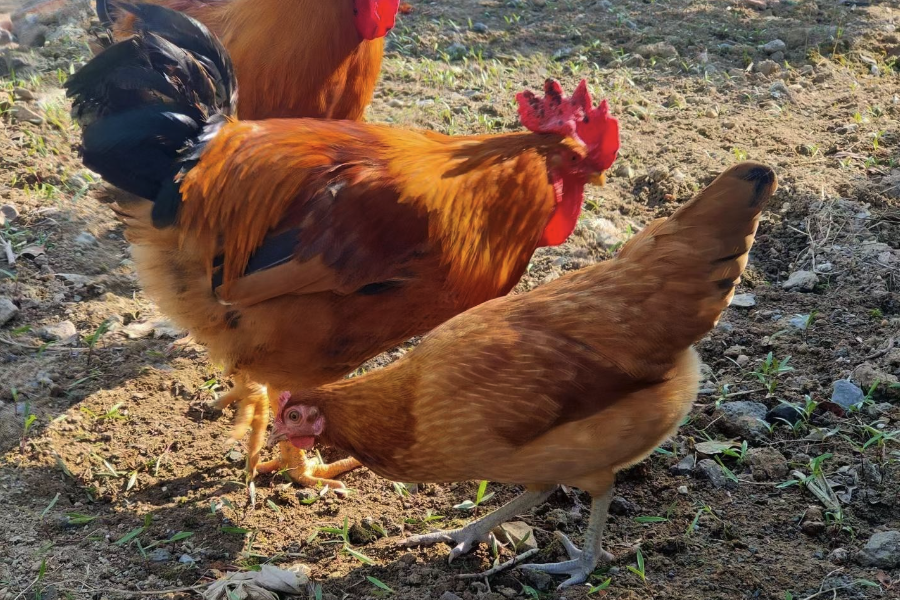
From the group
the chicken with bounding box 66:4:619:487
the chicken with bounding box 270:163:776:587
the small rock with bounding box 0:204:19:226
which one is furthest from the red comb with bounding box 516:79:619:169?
the small rock with bounding box 0:204:19:226

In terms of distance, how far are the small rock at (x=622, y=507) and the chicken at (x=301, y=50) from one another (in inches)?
118

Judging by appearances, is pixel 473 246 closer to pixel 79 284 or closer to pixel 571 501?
pixel 571 501

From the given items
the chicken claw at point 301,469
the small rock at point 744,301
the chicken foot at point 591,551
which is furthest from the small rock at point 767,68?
the chicken claw at point 301,469

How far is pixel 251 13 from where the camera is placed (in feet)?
17.1

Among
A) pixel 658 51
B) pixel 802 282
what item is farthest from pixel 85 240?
pixel 658 51

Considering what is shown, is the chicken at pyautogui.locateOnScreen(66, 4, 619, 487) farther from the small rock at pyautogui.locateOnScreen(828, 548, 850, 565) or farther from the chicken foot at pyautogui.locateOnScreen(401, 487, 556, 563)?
the small rock at pyautogui.locateOnScreen(828, 548, 850, 565)

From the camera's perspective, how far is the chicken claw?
4438mm

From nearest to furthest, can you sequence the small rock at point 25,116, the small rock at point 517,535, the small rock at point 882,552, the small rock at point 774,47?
the small rock at point 882,552
the small rock at point 517,535
the small rock at point 25,116
the small rock at point 774,47

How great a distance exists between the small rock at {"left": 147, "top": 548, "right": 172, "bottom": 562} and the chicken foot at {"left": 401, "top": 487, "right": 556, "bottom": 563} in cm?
112

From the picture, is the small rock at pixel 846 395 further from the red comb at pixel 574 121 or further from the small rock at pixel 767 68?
the small rock at pixel 767 68

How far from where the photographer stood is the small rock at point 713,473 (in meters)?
4.12

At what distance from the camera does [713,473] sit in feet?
13.6

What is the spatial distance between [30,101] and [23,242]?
1.98 meters

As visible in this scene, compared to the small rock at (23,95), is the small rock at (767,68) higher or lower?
higher
